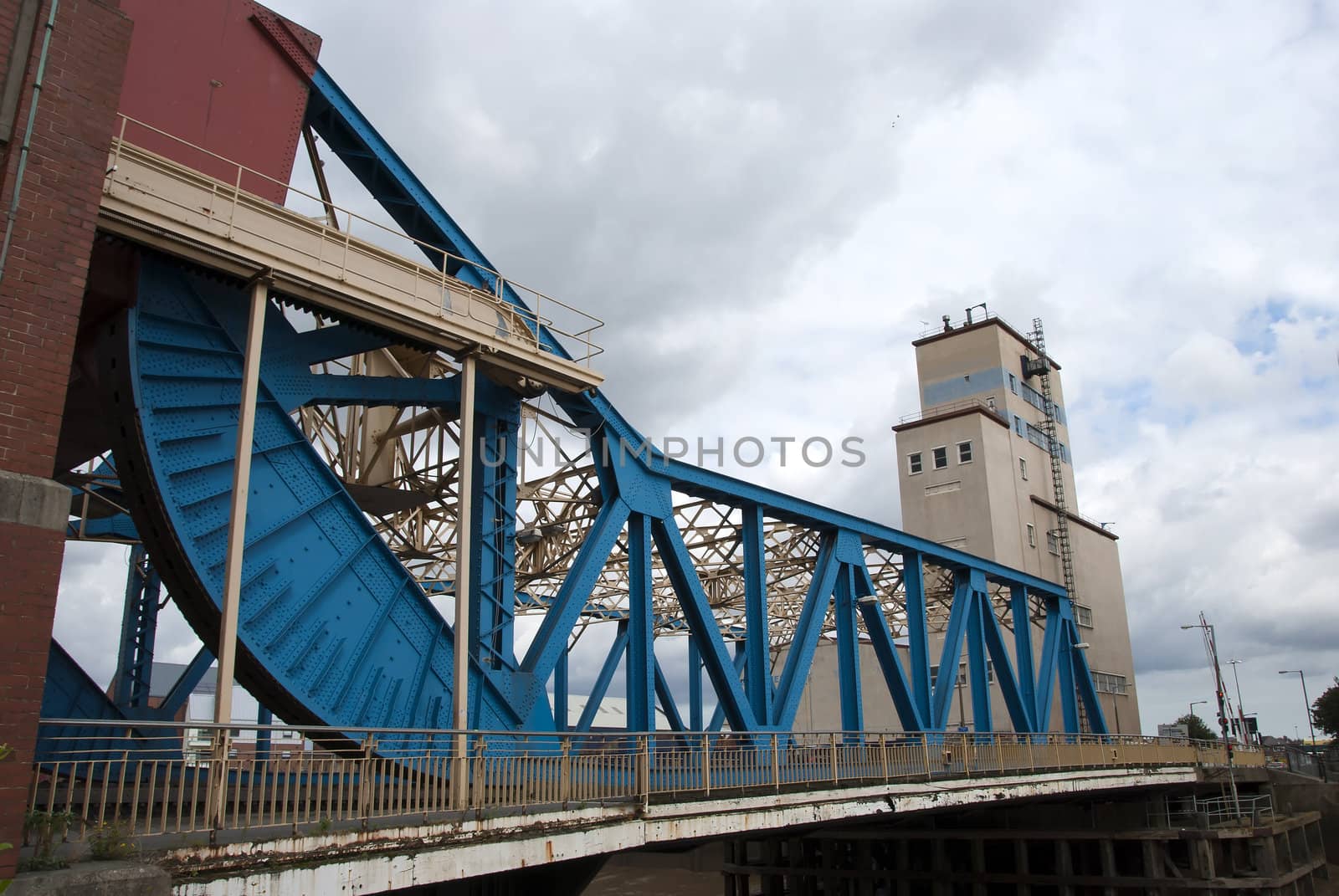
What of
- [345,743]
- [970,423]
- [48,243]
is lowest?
[345,743]

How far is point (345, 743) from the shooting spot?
51.1 ft

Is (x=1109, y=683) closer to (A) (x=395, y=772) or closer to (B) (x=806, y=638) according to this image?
(B) (x=806, y=638)

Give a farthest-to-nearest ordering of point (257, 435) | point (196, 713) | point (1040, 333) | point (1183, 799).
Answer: point (196, 713) → point (1040, 333) → point (1183, 799) → point (257, 435)

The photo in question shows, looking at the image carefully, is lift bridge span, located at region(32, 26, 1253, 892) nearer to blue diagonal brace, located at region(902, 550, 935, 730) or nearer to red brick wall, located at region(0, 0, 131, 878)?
red brick wall, located at region(0, 0, 131, 878)

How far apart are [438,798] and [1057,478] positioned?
44931mm

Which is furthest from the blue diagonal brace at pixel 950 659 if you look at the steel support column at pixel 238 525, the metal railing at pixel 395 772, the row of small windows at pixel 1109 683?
the row of small windows at pixel 1109 683

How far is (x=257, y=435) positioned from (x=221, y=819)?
6594 millimetres

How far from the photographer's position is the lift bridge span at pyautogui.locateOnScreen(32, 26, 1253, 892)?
12.2 m

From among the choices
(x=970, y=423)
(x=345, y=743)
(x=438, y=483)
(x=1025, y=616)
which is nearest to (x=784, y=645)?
(x=970, y=423)

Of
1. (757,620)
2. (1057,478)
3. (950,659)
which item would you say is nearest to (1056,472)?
(1057,478)

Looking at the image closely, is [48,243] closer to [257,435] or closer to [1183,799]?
[257,435]

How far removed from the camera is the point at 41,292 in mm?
9344

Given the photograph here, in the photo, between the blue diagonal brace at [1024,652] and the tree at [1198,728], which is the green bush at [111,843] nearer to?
the blue diagonal brace at [1024,652]

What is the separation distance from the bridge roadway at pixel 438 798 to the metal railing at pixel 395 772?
4cm
